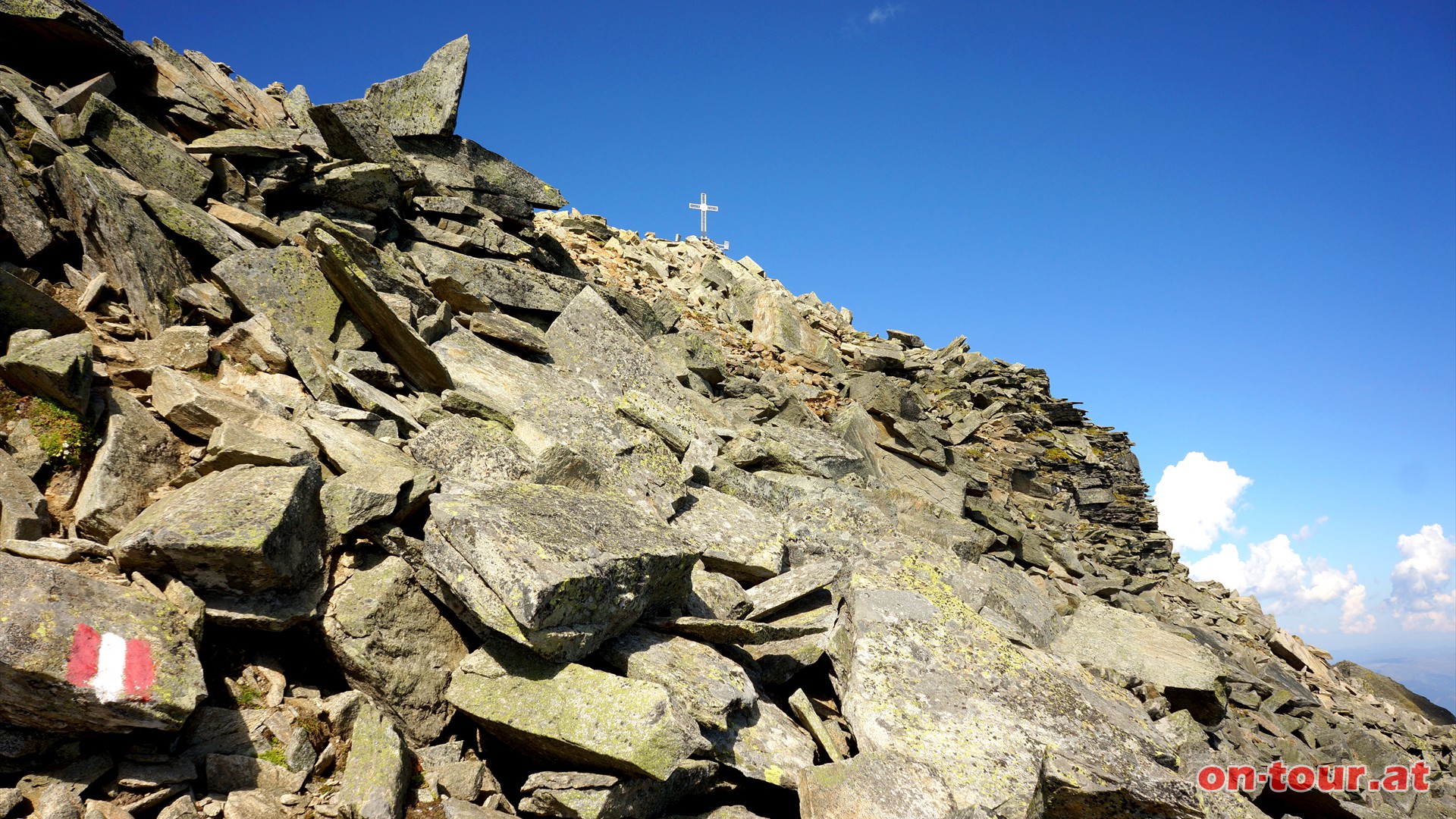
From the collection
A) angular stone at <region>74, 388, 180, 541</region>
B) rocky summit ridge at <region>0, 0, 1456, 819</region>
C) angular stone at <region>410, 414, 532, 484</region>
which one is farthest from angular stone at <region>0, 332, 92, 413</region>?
angular stone at <region>410, 414, 532, 484</region>

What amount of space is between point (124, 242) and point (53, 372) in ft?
13.6

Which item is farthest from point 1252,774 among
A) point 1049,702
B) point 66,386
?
point 66,386

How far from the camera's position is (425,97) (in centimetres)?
1941

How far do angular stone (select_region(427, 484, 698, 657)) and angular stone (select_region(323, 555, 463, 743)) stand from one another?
62 cm

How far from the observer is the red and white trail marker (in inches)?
229

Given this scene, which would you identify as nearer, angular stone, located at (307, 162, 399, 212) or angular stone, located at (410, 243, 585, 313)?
angular stone, located at (410, 243, 585, 313)

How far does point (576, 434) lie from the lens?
41.9ft

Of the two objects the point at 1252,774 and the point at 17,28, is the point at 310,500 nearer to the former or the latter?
the point at 17,28

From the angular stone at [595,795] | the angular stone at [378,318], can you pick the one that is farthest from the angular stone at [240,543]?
the angular stone at [378,318]

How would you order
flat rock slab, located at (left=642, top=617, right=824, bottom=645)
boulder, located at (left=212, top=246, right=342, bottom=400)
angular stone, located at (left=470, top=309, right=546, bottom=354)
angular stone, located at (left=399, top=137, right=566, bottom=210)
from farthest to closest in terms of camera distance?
angular stone, located at (left=399, top=137, right=566, bottom=210) < angular stone, located at (left=470, top=309, right=546, bottom=354) < boulder, located at (left=212, top=246, right=342, bottom=400) < flat rock slab, located at (left=642, top=617, right=824, bottom=645)

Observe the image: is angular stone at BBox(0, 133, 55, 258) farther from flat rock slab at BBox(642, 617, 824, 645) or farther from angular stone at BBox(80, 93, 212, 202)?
flat rock slab at BBox(642, 617, 824, 645)

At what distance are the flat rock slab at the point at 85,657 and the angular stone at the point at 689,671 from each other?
4081mm

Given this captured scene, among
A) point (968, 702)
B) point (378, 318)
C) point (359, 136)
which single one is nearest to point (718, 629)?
point (968, 702)

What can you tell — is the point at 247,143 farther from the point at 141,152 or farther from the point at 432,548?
the point at 432,548
